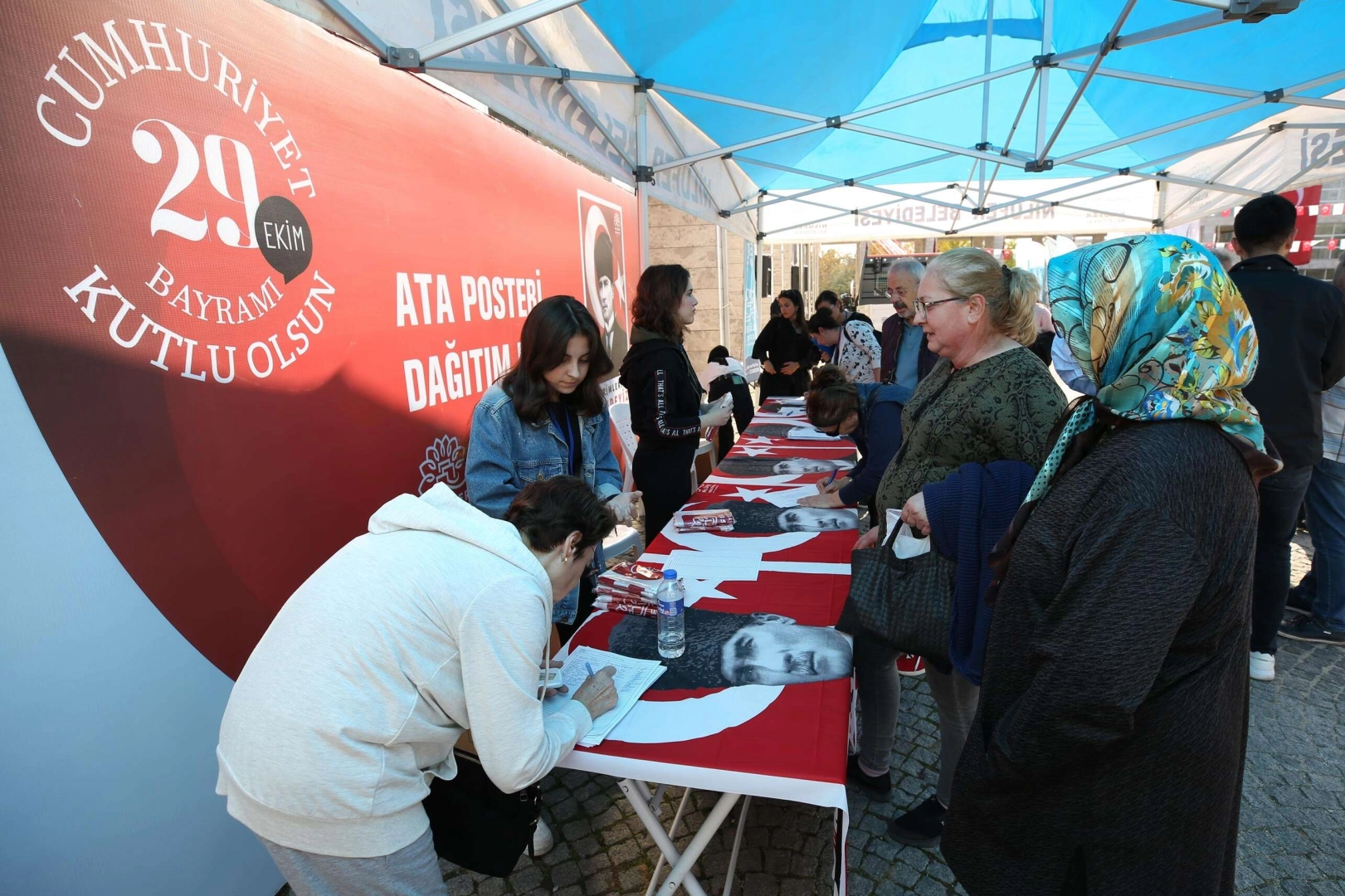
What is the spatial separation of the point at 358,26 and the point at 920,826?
2847 millimetres

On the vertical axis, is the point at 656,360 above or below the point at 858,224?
below

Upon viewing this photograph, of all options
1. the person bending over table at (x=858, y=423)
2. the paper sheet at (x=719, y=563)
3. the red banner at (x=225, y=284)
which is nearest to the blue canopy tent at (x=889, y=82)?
the red banner at (x=225, y=284)

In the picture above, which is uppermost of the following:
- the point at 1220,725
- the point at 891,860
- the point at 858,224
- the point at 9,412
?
the point at 858,224

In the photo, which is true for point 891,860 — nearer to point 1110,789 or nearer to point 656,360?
point 1110,789

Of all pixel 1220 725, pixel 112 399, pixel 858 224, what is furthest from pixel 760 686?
pixel 858 224

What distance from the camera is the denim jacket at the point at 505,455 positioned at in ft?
6.60

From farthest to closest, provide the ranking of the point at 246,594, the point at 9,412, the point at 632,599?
the point at 632,599 → the point at 246,594 → the point at 9,412

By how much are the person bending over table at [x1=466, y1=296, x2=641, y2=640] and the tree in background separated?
3482cm

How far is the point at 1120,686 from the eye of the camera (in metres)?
→ 0.88

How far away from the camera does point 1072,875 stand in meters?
1.06

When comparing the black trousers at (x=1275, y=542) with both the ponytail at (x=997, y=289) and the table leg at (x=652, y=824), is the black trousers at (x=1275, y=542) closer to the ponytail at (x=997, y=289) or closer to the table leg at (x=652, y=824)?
the ponytail at (x=997, y=289)

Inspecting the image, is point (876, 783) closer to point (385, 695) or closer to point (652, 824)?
point (652, 824)

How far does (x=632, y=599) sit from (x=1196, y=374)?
1.36 meters

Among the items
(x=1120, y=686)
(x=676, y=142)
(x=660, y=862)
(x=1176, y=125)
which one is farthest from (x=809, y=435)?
(x=1176, y=125)
